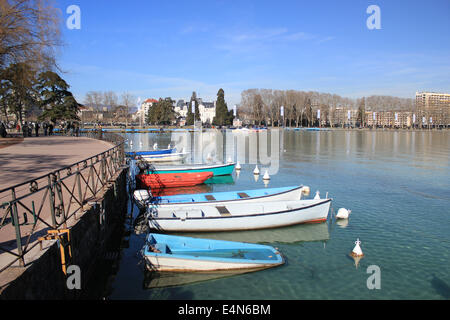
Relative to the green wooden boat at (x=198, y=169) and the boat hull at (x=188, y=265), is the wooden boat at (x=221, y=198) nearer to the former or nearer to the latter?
the boat hull at (x=188, y=265)

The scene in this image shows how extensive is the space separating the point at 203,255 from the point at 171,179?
40.6ft

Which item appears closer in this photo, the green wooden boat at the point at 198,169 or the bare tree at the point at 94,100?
the green wooden boat at the point at 198,169

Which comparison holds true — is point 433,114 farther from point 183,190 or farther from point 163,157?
point 183,190

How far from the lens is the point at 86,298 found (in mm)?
7941

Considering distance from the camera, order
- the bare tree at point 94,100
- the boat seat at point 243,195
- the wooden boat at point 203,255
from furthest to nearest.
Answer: the bare tree at point 94,100 → the boat seat at point 243,195 → the wooden boat at point 203,255

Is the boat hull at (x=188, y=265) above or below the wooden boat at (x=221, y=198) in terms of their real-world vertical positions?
below

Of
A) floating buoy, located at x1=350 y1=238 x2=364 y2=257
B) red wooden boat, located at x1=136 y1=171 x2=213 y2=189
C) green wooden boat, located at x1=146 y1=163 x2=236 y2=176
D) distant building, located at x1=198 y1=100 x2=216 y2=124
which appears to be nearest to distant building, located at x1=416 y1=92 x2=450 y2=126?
distant building, located at x1=198 y1=100 x2=216 y2=124

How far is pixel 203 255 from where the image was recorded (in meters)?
9.34

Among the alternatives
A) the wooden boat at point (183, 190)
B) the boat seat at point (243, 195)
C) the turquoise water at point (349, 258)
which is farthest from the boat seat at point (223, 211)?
the wooden boat at point (183, 190)

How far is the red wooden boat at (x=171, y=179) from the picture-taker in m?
20.3

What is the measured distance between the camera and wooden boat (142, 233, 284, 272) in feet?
29.0

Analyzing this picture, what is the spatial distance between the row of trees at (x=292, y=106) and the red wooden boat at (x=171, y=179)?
349ft

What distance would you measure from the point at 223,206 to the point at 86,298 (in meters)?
6.67
